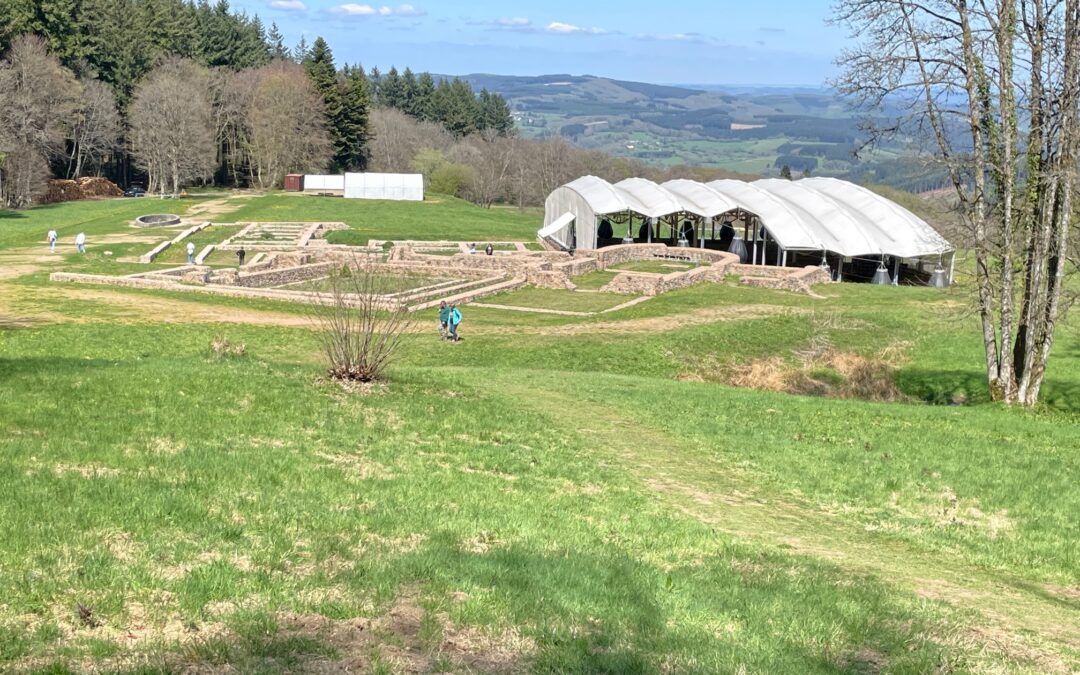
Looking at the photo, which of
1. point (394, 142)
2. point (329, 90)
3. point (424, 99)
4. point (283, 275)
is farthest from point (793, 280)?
point (424, 99)

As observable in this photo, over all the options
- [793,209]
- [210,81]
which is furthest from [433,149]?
[793,209]

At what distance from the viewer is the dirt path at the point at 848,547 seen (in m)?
6.23

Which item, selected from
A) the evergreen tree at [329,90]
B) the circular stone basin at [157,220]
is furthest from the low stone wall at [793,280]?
the evergreen tree at [329,90]

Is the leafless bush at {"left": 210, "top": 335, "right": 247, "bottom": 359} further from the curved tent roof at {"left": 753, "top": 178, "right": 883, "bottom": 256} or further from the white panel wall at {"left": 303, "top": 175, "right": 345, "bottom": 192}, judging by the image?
the white panel wall at {"left": 303, "top": 175, "right": 345, "bottom": 192}

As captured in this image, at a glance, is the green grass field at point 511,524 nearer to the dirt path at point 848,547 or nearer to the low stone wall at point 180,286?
the dirt path at point 848,547

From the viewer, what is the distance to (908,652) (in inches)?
220

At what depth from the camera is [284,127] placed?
75188mm

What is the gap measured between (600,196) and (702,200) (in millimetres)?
5336

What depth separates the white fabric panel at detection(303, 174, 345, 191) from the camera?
74.8m

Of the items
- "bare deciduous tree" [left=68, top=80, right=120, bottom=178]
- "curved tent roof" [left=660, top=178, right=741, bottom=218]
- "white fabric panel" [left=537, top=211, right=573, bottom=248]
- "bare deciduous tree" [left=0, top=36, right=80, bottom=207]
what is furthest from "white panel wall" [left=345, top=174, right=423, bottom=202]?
"curved tent roof" [left=660, top=178, right=741, bottom=218]

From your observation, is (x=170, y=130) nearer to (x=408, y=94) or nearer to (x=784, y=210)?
(x=784, y=210)

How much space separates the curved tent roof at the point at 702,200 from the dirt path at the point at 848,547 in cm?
3413

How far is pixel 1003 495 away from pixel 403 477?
7.17 metres

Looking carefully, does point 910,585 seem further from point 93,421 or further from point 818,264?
point 818,264
